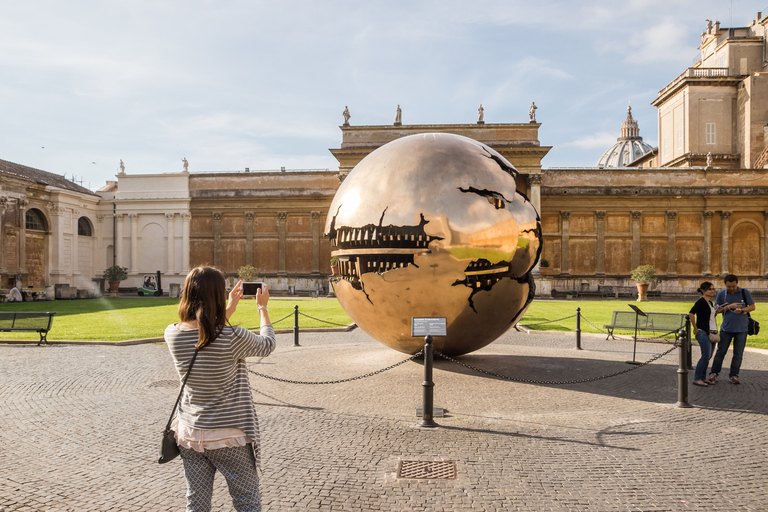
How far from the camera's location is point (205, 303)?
303 cm

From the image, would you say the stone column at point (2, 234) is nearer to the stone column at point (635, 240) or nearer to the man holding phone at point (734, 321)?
the man holding phone at point (734, 321)

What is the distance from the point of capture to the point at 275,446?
5.75 metres

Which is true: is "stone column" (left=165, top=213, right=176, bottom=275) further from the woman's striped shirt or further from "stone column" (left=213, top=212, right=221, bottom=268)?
the woman's striped shirt

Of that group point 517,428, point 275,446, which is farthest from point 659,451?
point 275,446

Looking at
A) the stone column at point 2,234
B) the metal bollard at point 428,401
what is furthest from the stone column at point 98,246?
the metal bollard at point 428,401

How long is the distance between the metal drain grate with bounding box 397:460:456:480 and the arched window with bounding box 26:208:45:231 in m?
45.7

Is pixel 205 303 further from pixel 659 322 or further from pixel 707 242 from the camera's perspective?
pixel 707 242

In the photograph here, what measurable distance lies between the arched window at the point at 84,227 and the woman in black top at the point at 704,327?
164ft

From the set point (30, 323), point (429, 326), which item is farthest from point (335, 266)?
point (30, 323)

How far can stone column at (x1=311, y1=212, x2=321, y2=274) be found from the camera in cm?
4697

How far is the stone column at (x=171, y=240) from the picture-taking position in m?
47.7

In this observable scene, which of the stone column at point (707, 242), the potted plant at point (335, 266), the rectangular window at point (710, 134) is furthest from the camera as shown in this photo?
the rectangular window at point (710, 134)

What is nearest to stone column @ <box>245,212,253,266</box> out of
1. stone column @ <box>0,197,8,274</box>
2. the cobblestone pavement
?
stone column @ <box>0,197,8,274</box>

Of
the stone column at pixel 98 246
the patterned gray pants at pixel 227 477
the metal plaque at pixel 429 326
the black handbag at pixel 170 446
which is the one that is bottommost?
the patterned gray pants at pixel 227 477
